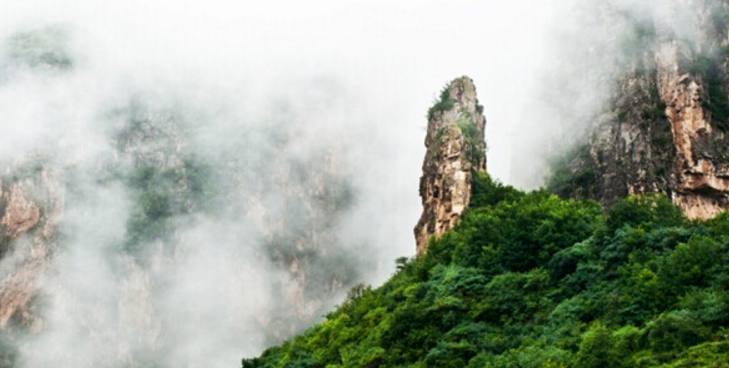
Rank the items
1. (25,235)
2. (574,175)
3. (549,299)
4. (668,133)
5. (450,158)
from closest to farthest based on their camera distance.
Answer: (549,299) < (450,158) < (668,133) < (574,175) < (25,235)

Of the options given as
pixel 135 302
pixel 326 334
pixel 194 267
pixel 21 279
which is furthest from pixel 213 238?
pixel 326 334

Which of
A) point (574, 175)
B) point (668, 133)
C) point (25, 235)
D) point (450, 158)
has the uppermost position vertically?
point (25, 235)

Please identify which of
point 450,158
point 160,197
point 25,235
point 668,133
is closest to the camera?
point 450,158

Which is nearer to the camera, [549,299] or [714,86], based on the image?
[549,299]

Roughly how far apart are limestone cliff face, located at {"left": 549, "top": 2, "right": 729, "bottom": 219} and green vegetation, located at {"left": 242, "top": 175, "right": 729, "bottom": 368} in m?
9.36

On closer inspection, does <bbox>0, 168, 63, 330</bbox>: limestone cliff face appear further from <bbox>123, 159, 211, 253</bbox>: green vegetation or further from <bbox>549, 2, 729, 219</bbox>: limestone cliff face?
<bbox>549, 2, 729, 219</bbox>: limestone cliff face

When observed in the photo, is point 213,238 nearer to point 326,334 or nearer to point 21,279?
point 21,279

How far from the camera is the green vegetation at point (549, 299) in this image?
27109 mm

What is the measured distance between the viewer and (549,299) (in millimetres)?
34656

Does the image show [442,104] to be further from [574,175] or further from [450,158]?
[574,175]

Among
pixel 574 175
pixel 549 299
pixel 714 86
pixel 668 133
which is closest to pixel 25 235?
pixel 574 175

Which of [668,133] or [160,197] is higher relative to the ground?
[160,197]

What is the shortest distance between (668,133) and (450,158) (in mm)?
11133

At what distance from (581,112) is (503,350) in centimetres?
3137
